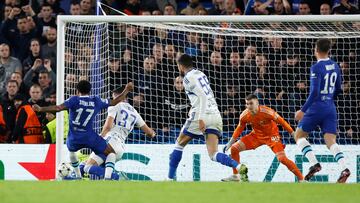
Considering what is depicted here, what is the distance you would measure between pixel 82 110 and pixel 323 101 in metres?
3.19

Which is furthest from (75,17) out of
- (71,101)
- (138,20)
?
(71,101)

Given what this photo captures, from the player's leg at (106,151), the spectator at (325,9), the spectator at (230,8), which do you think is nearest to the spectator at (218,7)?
the spectator at (230,8)

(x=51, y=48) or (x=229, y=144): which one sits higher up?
(x=51, y=48)

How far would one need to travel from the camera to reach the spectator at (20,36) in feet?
64.3

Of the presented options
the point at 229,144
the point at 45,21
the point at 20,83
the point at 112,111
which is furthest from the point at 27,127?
the point at 229,144

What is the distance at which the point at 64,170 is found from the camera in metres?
14.9

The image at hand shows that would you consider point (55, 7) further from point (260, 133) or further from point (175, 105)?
point (260, 133)

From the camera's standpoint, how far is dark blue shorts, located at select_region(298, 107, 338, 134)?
13734mm

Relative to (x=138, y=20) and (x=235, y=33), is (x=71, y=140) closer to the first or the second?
(x=138, y=20)

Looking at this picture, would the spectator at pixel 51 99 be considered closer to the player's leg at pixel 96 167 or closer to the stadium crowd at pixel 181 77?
the stadium crowd at pixel 181 77

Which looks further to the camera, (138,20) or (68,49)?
(68,49)

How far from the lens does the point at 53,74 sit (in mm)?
18953

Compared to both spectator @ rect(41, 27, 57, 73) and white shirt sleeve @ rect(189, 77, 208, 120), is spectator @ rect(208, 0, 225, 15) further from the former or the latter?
white shirt sleeve @ rect(189, 77, 208, 120)

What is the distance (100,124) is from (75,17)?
2.03 m
